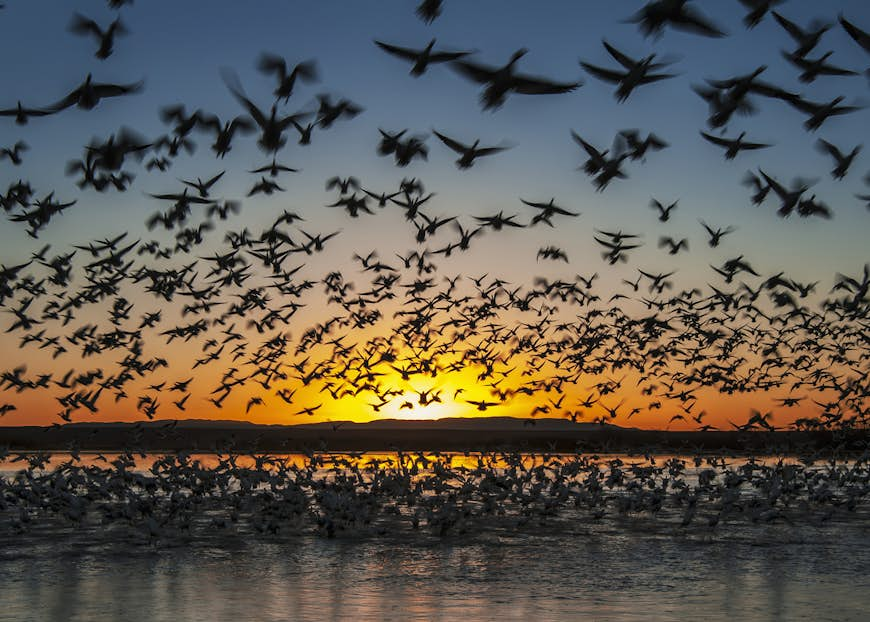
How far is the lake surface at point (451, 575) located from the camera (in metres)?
14.2

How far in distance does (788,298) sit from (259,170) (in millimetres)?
15874

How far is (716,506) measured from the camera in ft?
94.2

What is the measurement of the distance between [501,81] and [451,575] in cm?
909

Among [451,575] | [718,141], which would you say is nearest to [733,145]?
[718,141]

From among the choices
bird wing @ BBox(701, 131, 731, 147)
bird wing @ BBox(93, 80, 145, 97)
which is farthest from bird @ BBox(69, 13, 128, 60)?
bird wing @ BBox(701, 131, 731, 147)

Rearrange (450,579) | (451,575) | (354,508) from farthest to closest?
1. (354,508)
2. (451,575)
3. (450,579)

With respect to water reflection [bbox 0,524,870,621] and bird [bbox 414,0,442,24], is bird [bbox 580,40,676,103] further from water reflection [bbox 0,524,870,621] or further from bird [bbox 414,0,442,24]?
water reflection [bbox 0,524,870,621]

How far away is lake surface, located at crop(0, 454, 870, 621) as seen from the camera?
14.2 m

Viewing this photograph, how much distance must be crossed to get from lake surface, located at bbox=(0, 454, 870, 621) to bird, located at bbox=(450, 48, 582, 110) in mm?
6718

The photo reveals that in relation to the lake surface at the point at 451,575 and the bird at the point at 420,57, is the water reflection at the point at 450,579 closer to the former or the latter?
the lake surface at the point at 451,575

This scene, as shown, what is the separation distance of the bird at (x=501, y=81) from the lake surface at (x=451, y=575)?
6718 millimetres

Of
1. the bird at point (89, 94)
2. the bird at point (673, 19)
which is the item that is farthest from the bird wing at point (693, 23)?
the bird at point (89, 94)

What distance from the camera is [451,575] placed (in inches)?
682

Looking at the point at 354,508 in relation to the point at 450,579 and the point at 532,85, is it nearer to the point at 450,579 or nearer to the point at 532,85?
the point at 450,579
